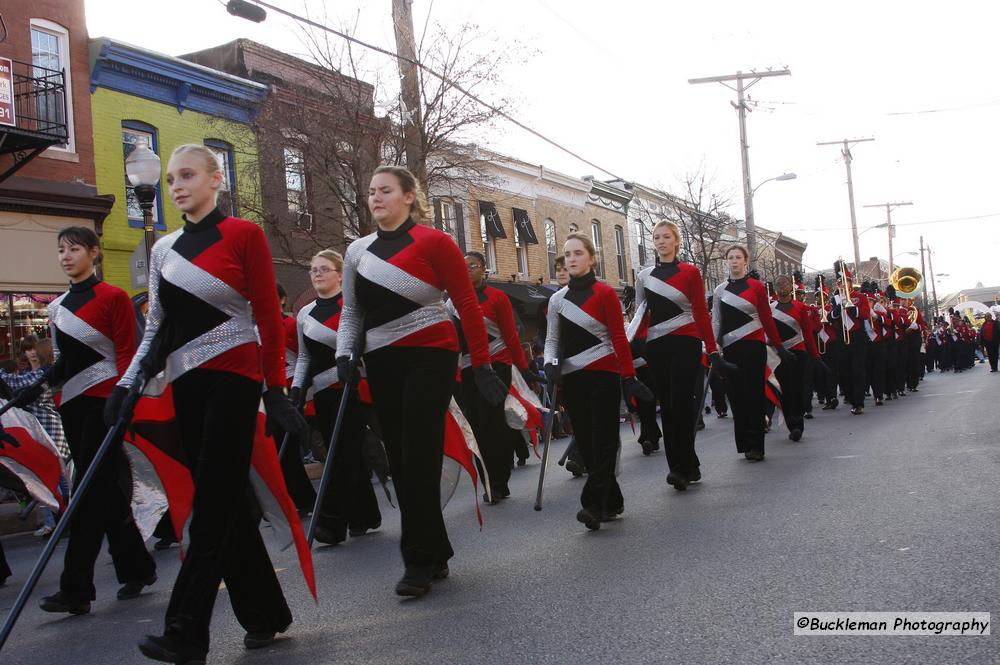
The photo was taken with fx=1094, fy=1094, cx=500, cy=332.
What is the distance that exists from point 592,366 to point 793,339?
7424mm

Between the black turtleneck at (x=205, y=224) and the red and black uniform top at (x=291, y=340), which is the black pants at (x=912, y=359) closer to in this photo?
the red and black uniform top at (x=291, y=340)

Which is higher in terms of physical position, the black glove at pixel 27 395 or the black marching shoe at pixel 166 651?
the black glove at pixel 27 395

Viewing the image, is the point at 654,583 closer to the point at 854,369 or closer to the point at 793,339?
the point at 793,339

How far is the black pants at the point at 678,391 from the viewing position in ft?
26.1

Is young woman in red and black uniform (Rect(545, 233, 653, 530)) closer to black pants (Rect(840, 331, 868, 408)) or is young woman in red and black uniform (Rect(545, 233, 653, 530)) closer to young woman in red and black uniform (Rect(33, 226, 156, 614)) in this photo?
young woman in red and black uniform (Rect(33, 226, 156, 614))

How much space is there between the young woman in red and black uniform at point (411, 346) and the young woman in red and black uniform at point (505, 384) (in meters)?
3.15

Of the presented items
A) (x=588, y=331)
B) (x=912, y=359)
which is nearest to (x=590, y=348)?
(x=588, y=331)

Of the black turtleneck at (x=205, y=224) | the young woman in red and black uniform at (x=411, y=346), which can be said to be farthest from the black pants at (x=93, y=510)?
the black turtleneck at (x=205, y=224)

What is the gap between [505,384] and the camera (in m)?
8.67

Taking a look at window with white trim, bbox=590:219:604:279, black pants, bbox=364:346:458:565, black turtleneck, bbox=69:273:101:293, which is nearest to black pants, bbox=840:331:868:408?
black pants, bbox=364:346:458:565

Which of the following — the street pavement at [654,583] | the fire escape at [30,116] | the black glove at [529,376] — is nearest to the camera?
the street pavement at [654,583]

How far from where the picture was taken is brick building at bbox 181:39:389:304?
19.3 metres

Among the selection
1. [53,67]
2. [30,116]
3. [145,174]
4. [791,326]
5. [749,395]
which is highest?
[53,67]

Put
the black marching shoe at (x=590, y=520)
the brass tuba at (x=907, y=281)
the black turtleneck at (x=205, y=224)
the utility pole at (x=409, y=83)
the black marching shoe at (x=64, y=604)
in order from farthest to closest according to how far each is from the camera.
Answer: the brass tuba at (x=907, y=281) < the utility pole at (x=409, y=83) < the black marching shoe at (x=590, y=520) < the black marching shoe at (x=64, y=604) < the black turtleneck at (x=205, y=224)
